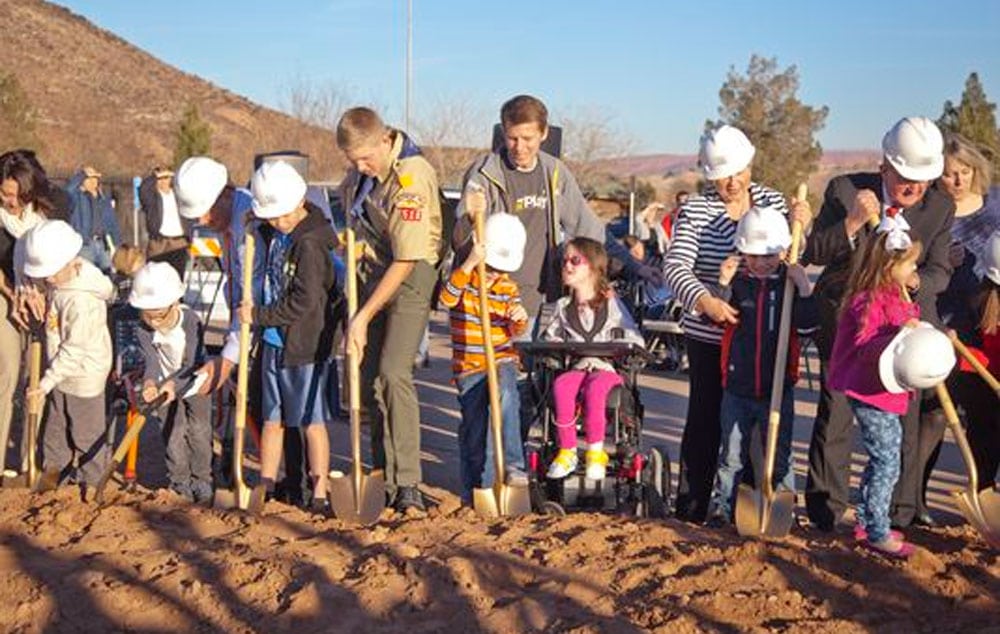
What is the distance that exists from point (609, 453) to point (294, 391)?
1658 millimetres

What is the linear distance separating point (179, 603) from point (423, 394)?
753 cm

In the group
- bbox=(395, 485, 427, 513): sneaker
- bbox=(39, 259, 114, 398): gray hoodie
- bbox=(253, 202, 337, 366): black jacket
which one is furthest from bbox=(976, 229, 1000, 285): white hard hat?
bbox=(39, 259, 114, 398): gray hoodie

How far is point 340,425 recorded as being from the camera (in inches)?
436

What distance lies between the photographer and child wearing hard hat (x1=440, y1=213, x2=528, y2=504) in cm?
737

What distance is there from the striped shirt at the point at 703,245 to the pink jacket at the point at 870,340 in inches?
30.9

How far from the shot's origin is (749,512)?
6707 mm

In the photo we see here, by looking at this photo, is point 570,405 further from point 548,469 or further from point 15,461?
point 15,461

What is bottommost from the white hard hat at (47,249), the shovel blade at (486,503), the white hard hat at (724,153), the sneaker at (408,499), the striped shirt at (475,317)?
the sneaker at (408,499)

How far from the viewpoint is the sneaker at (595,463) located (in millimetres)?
7348

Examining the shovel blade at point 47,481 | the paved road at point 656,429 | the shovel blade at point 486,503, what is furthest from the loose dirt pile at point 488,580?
the paved road at point 656,429

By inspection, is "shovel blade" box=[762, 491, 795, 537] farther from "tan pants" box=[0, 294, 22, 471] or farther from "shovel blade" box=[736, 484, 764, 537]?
"tan pants" box=[0, 294, 22, 471]

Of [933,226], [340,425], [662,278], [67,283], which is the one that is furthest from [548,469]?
[340,425]

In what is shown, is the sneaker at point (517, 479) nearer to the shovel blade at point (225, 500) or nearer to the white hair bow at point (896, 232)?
the shovel blade at point (225, 500)

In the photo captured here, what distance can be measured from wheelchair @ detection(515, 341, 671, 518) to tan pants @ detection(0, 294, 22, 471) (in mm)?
2965
